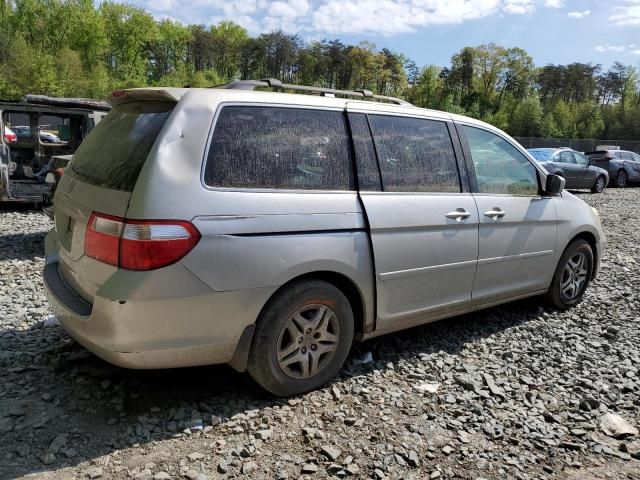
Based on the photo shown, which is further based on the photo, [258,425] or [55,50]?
[55,50]

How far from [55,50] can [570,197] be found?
3207 inches

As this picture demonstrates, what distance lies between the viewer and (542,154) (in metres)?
18.5

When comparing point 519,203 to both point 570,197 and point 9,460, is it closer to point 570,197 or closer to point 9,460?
point 570,197

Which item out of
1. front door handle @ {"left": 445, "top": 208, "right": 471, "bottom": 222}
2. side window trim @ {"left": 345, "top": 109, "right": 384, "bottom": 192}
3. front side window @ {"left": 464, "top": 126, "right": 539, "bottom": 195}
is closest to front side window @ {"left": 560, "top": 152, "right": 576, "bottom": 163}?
front side window @ {"left": 464, "top": 126, "right": 539, "bottom": 195}

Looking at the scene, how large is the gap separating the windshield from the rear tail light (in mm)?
17515

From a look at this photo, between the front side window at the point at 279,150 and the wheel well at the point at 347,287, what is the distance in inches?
21.4

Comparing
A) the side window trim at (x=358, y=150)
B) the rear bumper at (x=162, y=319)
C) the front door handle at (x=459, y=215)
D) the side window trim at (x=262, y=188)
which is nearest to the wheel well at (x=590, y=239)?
the front door handle at (x=459, y=215)

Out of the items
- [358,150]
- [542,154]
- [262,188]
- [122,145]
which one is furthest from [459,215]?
[542,154]

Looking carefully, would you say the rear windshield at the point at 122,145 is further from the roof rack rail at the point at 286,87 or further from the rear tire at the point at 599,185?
the rear tire at the point at 599,185

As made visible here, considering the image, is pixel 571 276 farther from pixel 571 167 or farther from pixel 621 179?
pixel 621 179

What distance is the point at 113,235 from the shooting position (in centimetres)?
277

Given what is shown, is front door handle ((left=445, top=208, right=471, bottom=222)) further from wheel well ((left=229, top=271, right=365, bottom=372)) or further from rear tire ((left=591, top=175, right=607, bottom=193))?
rear tire ((left=591, top=175, right=607, bottom=193))

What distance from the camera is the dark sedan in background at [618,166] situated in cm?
2259

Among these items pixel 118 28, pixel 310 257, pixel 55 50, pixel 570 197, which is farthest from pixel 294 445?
pixel 118 28
